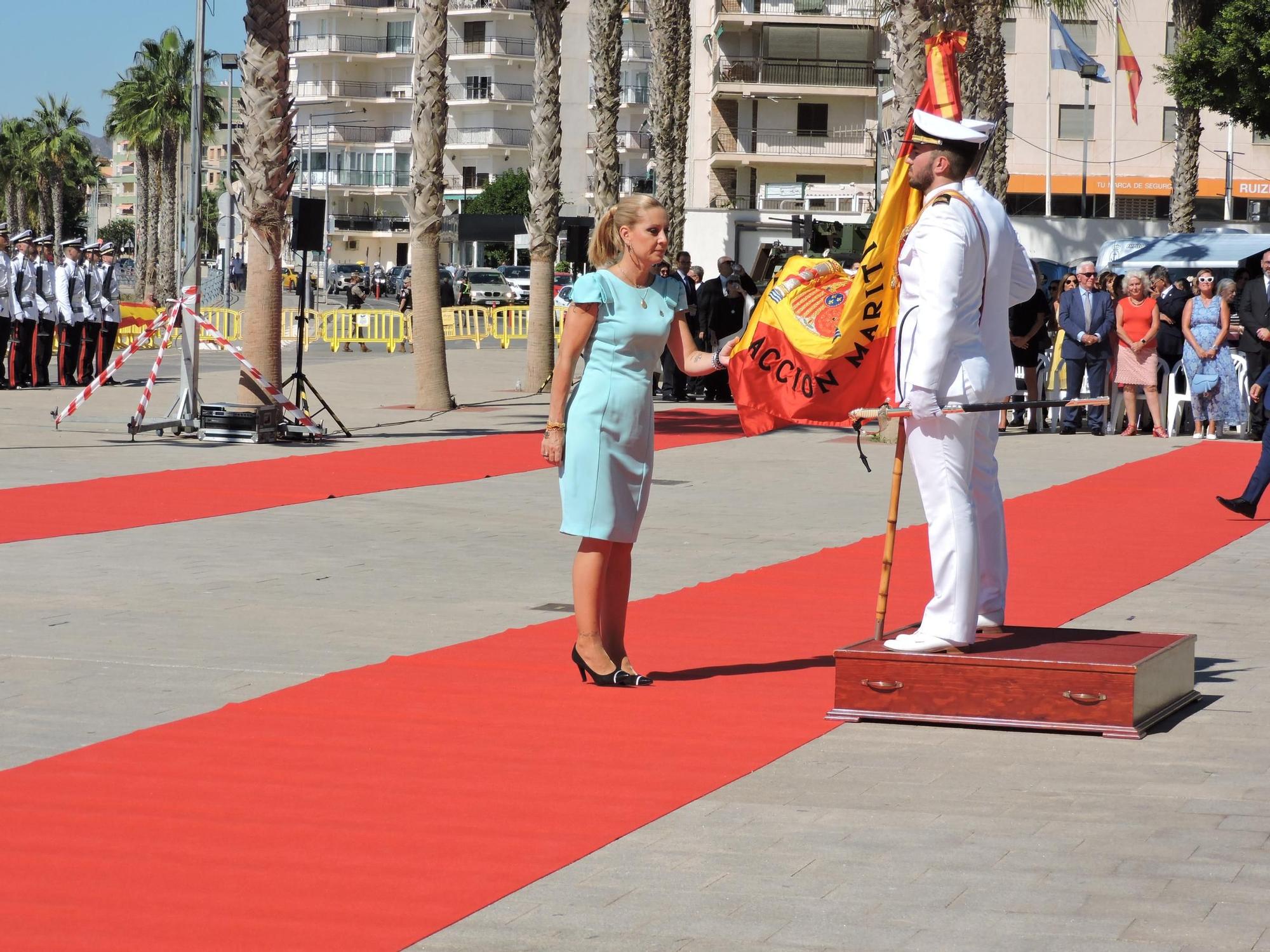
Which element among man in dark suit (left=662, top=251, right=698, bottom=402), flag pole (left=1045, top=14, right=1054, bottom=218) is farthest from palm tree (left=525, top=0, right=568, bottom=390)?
flag pole (left=1045, top=14, right=1054, bottom=218)

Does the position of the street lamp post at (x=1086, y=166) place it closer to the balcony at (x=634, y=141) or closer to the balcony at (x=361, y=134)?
the balcony at (x=634, y=141)

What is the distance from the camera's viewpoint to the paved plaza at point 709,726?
4.69 m

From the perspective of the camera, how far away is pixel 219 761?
20.4 feet

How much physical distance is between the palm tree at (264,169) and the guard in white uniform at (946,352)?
13.0 meters

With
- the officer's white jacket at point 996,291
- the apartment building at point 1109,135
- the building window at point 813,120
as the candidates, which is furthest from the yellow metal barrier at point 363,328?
the building window at point 813,120

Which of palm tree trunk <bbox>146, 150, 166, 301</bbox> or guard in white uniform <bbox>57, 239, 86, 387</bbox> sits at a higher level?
palm tree trunk <bbox>146, 150, 166, 301</bbox>

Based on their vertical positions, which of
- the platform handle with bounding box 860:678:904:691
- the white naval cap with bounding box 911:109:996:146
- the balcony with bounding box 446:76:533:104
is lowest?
the platform handle with bounding box 860:678:904:691

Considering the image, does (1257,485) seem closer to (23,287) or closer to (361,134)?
(23,287)

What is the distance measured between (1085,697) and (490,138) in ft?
345

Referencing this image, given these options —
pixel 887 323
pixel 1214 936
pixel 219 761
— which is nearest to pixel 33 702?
pixel 219 761

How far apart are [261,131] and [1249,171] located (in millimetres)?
61398

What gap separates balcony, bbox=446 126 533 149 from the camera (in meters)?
109

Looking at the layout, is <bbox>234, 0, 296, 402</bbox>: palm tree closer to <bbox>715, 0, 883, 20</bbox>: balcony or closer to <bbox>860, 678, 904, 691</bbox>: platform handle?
<bbox>860, 678, 904, 691</bbox>: platform handle

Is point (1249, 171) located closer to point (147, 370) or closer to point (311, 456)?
point (147, 370)
